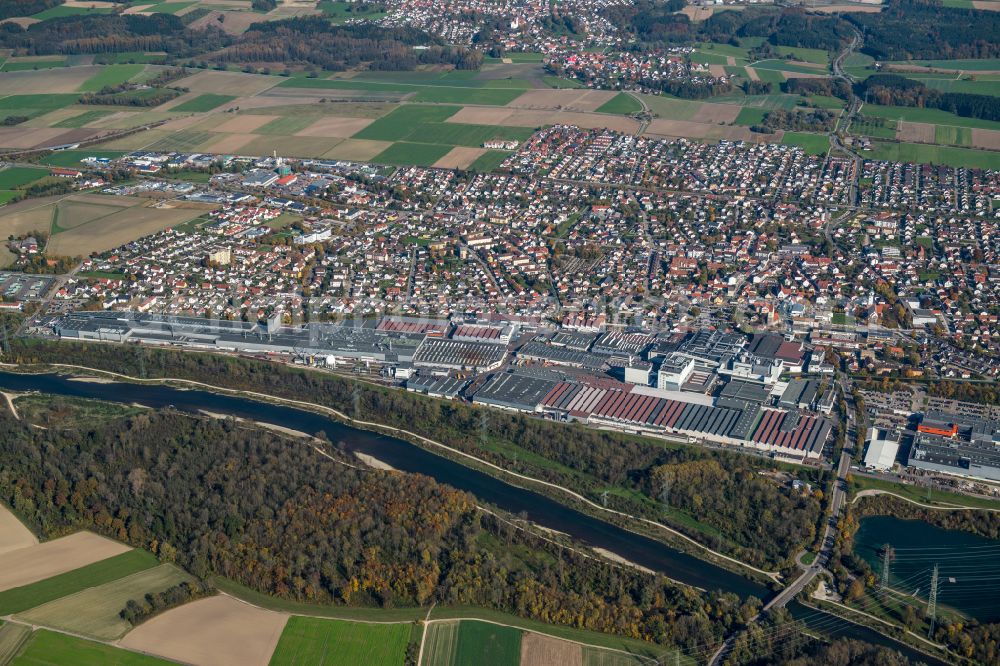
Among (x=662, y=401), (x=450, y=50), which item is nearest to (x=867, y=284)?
(x=662, y=401)

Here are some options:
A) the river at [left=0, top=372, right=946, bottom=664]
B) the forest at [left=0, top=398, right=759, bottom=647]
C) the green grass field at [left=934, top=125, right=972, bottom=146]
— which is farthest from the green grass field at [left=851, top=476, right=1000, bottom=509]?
the green grass field at [left=934, top=125, right=972, bottom=146]

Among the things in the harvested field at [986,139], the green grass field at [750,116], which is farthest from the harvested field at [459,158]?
the harvested field at [986,139]

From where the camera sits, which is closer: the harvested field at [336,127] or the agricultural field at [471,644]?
the agricultural field at [471,644]

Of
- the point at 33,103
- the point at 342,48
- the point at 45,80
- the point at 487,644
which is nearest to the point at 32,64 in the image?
the point at 45,80

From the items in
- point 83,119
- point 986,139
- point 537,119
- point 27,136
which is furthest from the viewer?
point 83,119

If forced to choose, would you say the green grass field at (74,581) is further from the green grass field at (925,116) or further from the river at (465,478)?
the green grass field at (925,116)

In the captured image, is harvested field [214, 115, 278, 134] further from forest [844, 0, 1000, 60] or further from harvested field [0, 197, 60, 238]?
forest [844, 0, 1000, 60]

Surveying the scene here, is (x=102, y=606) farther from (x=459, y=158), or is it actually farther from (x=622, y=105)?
(x=622, y=105)
